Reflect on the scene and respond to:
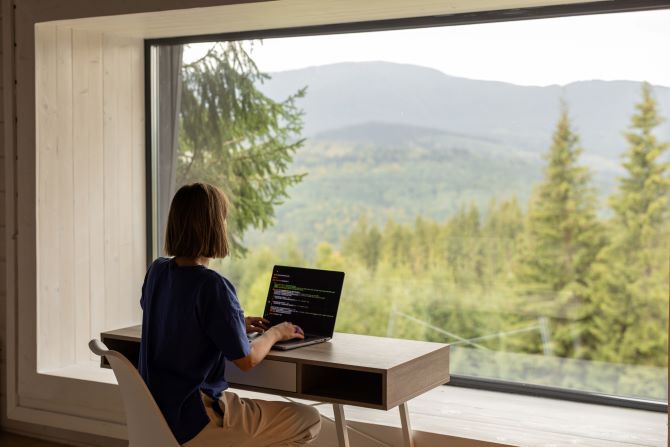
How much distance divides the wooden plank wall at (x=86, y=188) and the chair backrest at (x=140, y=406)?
59.6 inches

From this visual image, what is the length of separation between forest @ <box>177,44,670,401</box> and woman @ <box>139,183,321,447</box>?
47.1 inches

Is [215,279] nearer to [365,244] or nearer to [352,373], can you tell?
[352,373]

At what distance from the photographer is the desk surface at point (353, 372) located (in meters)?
2.58

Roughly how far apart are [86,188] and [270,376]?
172 centimetres

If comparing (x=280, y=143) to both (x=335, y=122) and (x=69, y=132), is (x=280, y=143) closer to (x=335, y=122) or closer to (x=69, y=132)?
(x=335, y=122)

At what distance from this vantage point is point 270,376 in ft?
8.93

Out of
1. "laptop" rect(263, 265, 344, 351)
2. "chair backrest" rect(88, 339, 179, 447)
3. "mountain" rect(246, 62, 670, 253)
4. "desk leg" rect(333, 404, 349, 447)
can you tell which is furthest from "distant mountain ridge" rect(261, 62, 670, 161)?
"chair backrest" rect(88, 339, 179, 447)

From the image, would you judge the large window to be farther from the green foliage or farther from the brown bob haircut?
the brown bob haircut

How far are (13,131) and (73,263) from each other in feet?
2.12

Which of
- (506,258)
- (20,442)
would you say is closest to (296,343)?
(506,258)

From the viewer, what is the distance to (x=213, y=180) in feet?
14.0

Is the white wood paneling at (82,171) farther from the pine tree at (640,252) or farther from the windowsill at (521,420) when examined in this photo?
the pine tree at (640,252)

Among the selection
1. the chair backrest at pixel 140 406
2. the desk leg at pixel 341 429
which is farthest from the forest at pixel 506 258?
the chair backrest at pixel 140 406

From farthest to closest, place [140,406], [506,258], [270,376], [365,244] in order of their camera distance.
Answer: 1. [365,244]
2. [506,258]
3. [270,376]
4. [140,406]
